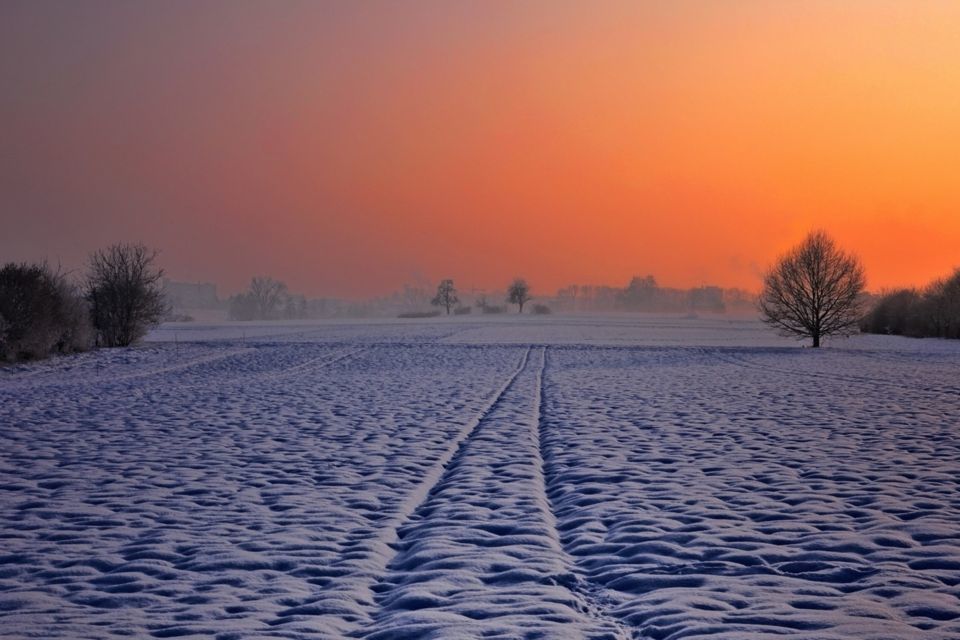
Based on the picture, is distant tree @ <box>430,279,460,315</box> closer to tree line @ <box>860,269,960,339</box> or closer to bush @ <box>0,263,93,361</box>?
tree line @ <box>860,269,960,339</box>

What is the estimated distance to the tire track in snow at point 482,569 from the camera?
481 cm

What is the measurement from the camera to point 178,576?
5.84m

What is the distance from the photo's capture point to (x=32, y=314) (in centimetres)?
3162

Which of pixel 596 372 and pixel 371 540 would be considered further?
pixel 596 372

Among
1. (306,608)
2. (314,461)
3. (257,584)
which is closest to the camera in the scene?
(306,608)

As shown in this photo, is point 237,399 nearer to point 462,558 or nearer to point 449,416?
point 449,416

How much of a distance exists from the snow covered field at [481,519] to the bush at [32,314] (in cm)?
1585

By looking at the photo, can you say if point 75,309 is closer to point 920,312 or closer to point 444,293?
point 920,312

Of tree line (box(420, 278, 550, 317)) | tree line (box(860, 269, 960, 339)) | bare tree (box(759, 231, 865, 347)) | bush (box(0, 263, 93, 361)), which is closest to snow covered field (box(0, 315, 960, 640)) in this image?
bush (box(0, 263, 93, 361))

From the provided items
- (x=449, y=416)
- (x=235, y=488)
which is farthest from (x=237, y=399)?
(x=235, y=488)

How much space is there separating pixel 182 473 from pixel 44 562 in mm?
3602

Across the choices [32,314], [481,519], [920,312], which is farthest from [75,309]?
[920,312]

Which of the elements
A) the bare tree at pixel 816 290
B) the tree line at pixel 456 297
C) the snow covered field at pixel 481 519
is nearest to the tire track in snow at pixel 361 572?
the snow covered field at pixel 481 519

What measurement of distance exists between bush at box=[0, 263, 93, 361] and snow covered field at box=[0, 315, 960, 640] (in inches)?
624
